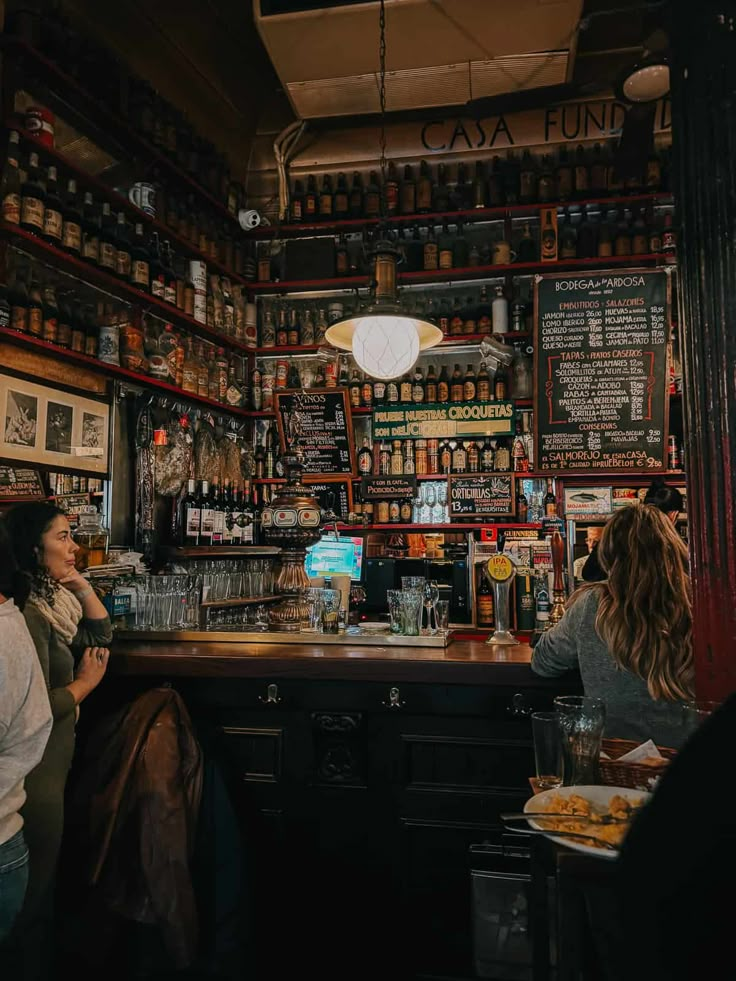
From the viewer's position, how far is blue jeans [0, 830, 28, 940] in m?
1.61

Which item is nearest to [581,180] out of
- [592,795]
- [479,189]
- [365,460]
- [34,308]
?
[479,189]

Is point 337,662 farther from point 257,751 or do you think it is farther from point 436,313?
point 436,313

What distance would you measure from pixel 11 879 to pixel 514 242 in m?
4.92

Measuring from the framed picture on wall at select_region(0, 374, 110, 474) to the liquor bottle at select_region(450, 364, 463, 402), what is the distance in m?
2.37

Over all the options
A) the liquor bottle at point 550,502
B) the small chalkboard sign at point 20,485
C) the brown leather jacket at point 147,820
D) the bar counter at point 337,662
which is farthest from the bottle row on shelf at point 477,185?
the brown leather jacket at point 147,820

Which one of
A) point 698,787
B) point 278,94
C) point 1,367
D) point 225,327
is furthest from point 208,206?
point 698,787

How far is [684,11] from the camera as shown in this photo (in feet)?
4.55

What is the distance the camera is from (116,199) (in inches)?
154

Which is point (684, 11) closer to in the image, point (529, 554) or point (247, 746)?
point (247, 746)

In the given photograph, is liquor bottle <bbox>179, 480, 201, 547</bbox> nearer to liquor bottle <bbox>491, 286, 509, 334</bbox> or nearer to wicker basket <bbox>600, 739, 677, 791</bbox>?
liquor bottle <bbox>491, 286, 509, 334</bbox>

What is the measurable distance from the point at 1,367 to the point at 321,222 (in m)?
2.86

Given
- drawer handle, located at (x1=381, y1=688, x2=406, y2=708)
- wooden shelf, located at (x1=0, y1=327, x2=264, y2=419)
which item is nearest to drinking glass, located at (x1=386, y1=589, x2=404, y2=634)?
drawer handle, located at (x1=381, y1=688, x2=406, y2=708)

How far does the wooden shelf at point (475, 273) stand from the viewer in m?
4.89

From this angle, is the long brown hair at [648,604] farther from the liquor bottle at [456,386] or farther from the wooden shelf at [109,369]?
the liquor bottle at [456,386]
